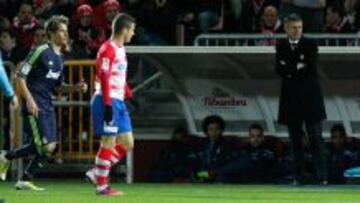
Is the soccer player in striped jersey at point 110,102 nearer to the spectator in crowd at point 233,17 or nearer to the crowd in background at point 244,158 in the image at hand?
the crowd in background at point 244,158

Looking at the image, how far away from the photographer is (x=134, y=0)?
71.0ft

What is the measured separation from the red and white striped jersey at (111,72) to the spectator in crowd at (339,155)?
430 cm

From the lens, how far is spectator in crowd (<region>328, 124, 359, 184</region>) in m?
18.3

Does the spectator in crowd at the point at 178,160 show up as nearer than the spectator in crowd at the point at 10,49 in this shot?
Yes

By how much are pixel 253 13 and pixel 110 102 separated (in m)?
5.92

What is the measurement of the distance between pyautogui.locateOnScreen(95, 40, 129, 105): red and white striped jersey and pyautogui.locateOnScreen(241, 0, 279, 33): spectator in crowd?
5.27 m

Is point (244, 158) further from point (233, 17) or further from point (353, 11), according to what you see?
point (353, 11)

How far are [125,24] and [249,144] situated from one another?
4.33 meters

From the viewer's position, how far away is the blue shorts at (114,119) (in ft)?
49.1

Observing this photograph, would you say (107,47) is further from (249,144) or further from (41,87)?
(249,144)

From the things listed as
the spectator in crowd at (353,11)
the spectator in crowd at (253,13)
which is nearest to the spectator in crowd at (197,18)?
the spectator in crowd at (253,13)

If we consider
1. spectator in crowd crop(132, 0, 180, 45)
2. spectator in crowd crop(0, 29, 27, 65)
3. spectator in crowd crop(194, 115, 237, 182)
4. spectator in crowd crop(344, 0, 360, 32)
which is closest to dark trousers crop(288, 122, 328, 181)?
spectator in crowd crop(194, 115, 237, 182)

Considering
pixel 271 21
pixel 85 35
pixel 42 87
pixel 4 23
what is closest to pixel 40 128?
pixel 42 87

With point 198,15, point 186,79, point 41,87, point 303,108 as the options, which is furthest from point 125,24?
point 198,15
